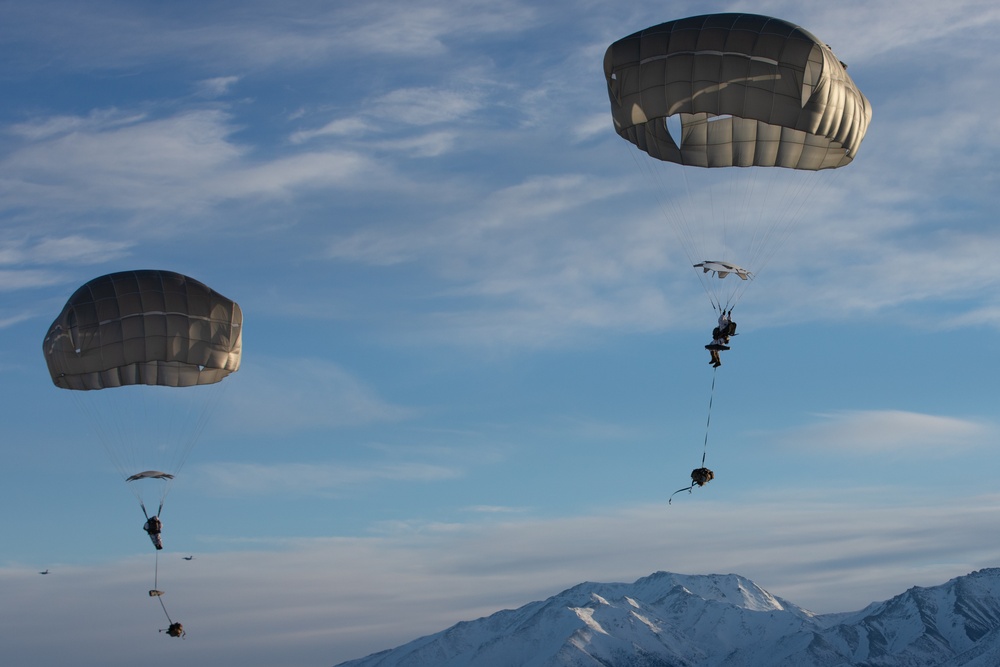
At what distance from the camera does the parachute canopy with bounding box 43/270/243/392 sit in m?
63.0

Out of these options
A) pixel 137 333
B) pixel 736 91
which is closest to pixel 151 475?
pixel 137 333

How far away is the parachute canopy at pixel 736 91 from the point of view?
5388 cm

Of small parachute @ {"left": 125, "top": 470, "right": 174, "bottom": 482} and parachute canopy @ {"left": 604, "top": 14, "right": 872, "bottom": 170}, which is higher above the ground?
parachute canopy @ {"left": 604, "top": 14, "right": 872, "bottom": 170}

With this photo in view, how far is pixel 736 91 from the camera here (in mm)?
53938

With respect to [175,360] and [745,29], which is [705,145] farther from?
[175,360]

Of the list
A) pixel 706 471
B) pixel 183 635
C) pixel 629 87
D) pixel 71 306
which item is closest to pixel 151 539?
pixel 183 635

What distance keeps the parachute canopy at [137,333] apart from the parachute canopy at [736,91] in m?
22.4

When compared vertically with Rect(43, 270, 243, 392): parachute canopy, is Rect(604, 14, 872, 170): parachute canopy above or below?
above

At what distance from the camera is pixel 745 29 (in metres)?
54.2

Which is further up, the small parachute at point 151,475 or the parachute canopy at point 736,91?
the parachute canopy at point 736,91

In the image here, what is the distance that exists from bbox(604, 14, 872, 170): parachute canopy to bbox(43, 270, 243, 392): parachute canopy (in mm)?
22383

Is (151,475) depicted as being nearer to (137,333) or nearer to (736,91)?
(137,333)

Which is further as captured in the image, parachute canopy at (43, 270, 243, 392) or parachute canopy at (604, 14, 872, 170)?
parachute canopy at (43, 270, 243, 392)

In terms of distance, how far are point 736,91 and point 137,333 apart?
2909 centimetres
